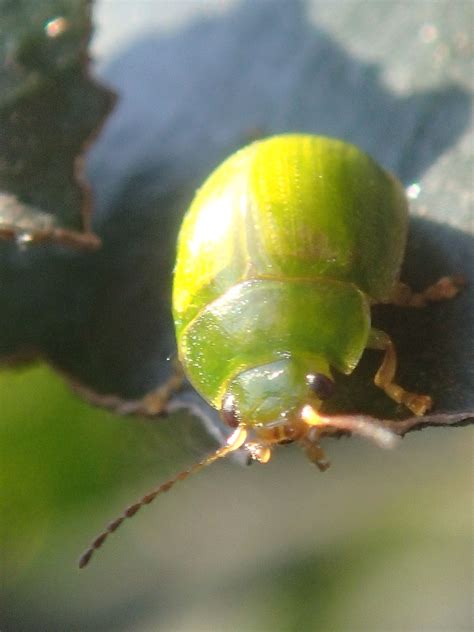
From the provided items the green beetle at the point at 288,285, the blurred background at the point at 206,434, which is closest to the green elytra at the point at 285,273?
the green beetle at the point at 288,285

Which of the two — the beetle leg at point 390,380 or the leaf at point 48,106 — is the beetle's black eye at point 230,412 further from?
the leaf at point 48,106

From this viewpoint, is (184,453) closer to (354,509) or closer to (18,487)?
(18,487)

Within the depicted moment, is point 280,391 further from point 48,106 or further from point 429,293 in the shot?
point 48,106

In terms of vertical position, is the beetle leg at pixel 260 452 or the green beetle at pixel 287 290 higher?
the green beetle at pixel 287 290

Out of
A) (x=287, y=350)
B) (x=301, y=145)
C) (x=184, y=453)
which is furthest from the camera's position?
(x=184, y=453)

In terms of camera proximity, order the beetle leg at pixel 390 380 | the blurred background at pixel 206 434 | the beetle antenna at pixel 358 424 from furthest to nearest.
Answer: the blurred background at pixel 206 434
the beetle leg at pixel 390 380
the beetle antenna at pixel 358 424

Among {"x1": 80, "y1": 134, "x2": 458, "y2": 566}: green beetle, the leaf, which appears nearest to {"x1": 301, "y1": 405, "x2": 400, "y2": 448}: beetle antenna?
{"x1": 80, "y1": 134, "x2": 458, "y2": 566}: green beetle

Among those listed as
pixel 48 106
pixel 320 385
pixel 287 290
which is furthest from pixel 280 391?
pixel 48 106

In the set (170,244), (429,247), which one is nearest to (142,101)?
(170,244)
